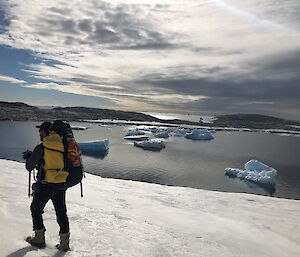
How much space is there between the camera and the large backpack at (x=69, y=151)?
4785 millimetres

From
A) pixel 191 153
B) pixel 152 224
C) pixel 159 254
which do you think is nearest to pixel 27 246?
pixel 159 254

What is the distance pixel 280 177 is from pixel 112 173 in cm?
1694

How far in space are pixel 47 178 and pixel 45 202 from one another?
43 centimetres

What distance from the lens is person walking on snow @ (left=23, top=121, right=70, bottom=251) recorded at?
185 inches

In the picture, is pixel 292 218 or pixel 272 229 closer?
pixel 272 229

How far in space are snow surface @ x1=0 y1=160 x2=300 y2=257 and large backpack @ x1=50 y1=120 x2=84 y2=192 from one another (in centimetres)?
115

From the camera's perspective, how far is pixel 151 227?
740 cm

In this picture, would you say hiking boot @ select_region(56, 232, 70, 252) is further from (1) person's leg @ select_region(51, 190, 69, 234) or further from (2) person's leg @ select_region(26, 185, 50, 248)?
(2) person's leg @ select_region(26, 185, 50, 248)

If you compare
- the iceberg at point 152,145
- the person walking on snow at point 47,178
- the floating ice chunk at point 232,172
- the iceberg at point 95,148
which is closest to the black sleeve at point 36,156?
the person walking on snow at point 47,178

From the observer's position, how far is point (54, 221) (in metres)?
6.29

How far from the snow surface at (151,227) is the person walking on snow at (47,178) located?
0.25 meters

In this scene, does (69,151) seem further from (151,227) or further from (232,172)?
(232,172)

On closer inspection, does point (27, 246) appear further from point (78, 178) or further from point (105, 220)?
point (105, 220)

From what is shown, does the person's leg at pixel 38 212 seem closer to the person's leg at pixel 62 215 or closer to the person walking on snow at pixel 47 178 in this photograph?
the person walking on snow at pixel 47 178
